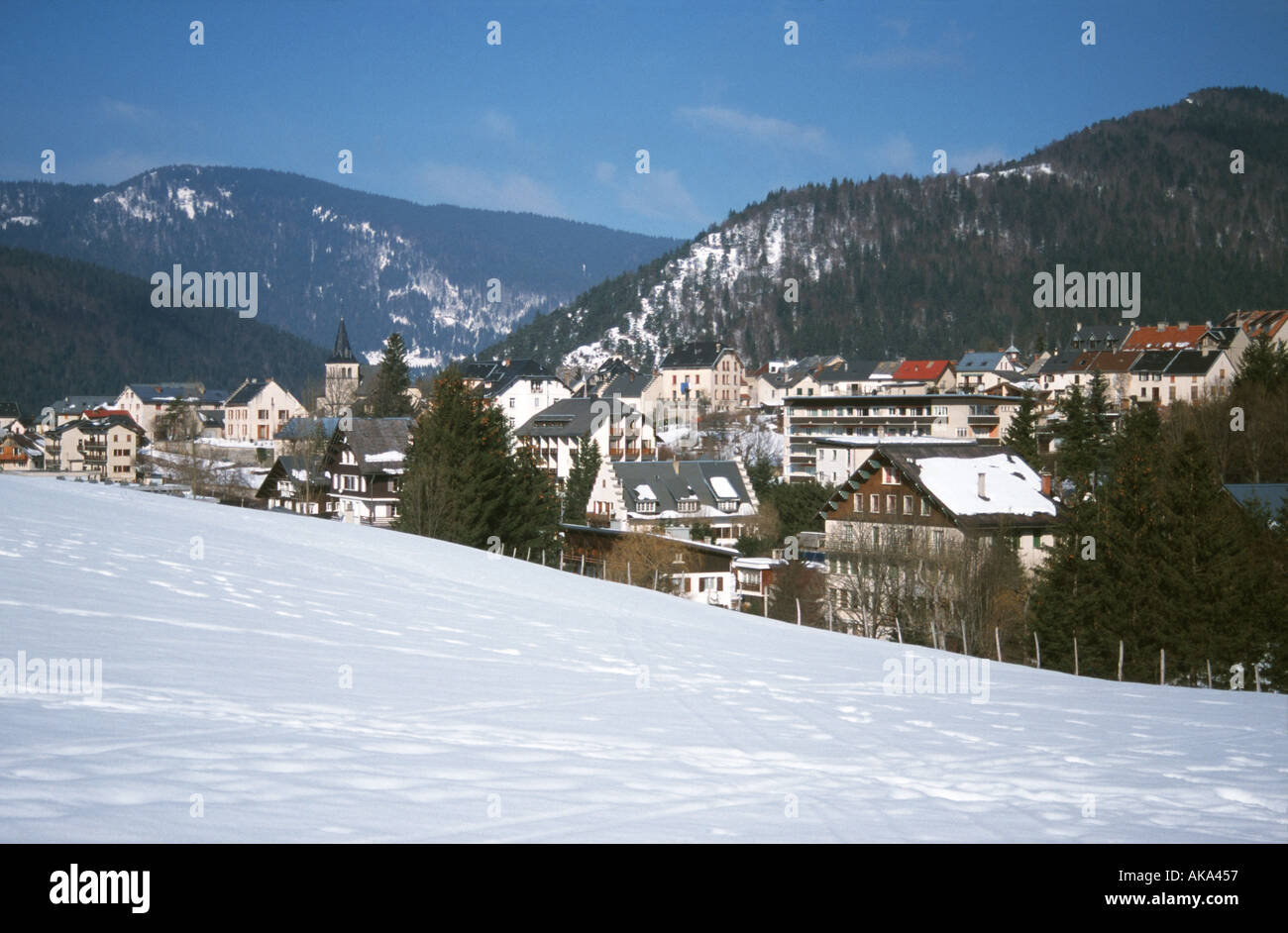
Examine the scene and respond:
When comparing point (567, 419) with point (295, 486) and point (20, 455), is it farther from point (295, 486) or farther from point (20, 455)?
point (20, 455)

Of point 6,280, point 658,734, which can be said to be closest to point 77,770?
point 658,734

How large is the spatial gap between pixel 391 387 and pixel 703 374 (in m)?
54.4

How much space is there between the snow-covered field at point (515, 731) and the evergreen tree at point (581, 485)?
4982cm

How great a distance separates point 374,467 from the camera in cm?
5097

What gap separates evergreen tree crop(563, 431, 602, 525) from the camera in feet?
207

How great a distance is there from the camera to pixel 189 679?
6.91 metres

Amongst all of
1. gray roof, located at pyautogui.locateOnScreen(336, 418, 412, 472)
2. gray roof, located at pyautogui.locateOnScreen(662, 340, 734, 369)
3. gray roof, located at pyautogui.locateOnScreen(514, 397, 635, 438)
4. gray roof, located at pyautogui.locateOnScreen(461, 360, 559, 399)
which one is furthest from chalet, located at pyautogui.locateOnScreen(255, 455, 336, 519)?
gray roof, located at pyautogui.locateOnScreen(662, 340, 734, 369)

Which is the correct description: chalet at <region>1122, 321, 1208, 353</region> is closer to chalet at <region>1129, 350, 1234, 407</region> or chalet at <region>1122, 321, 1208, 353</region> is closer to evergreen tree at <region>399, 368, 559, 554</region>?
chalet at <region>1129, 350, 1234, 407</region>

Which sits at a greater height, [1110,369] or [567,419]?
[1110,369]

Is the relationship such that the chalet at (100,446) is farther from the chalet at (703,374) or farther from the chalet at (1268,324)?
the chalet at (1268,324)

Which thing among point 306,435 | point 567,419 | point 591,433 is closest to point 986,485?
point 591,433

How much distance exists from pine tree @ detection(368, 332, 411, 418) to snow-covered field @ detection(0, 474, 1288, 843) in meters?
69.5

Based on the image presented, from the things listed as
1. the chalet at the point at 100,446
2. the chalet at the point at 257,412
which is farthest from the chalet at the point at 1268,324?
the chalet at the point at 100,446
